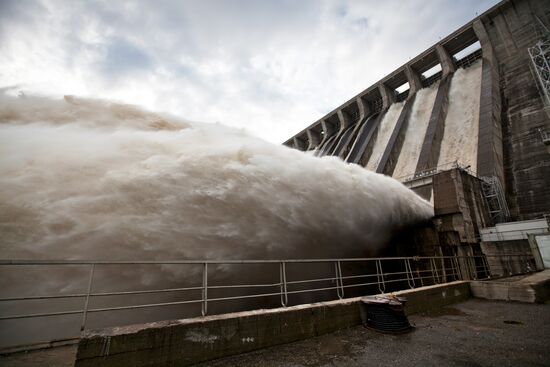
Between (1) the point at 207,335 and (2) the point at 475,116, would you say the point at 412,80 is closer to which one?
(2) the point at 475,116

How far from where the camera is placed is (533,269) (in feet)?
32.3

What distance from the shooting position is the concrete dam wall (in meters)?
14.1

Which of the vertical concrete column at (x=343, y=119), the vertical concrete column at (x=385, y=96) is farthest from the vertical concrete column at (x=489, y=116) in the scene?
the vertical concrete column at (x=343, y=119)

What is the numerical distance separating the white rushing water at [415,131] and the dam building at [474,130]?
Answer: 3.9 inches

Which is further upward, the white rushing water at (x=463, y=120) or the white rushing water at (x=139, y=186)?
the white rushing water at (x=463, y=120)

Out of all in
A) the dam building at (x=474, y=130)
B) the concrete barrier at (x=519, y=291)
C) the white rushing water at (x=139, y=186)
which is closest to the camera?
the white rushing water at (x=139, y=186)

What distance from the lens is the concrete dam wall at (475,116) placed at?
46.4 feet

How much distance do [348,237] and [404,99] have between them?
25243mm

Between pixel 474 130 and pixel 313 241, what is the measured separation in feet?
55.1

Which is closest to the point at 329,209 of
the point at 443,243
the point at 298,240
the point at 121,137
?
the point at 298,240

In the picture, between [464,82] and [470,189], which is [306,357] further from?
[464,82]

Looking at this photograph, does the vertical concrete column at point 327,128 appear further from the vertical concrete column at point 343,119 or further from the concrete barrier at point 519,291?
the concrete barrier at point 519,291

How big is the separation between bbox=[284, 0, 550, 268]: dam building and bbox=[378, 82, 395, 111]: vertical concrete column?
0.12 meters

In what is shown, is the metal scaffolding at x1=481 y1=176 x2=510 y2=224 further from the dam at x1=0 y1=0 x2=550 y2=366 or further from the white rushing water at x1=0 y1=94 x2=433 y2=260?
the white rushing water at x1=0 y1=94 x2=433 y2=260
